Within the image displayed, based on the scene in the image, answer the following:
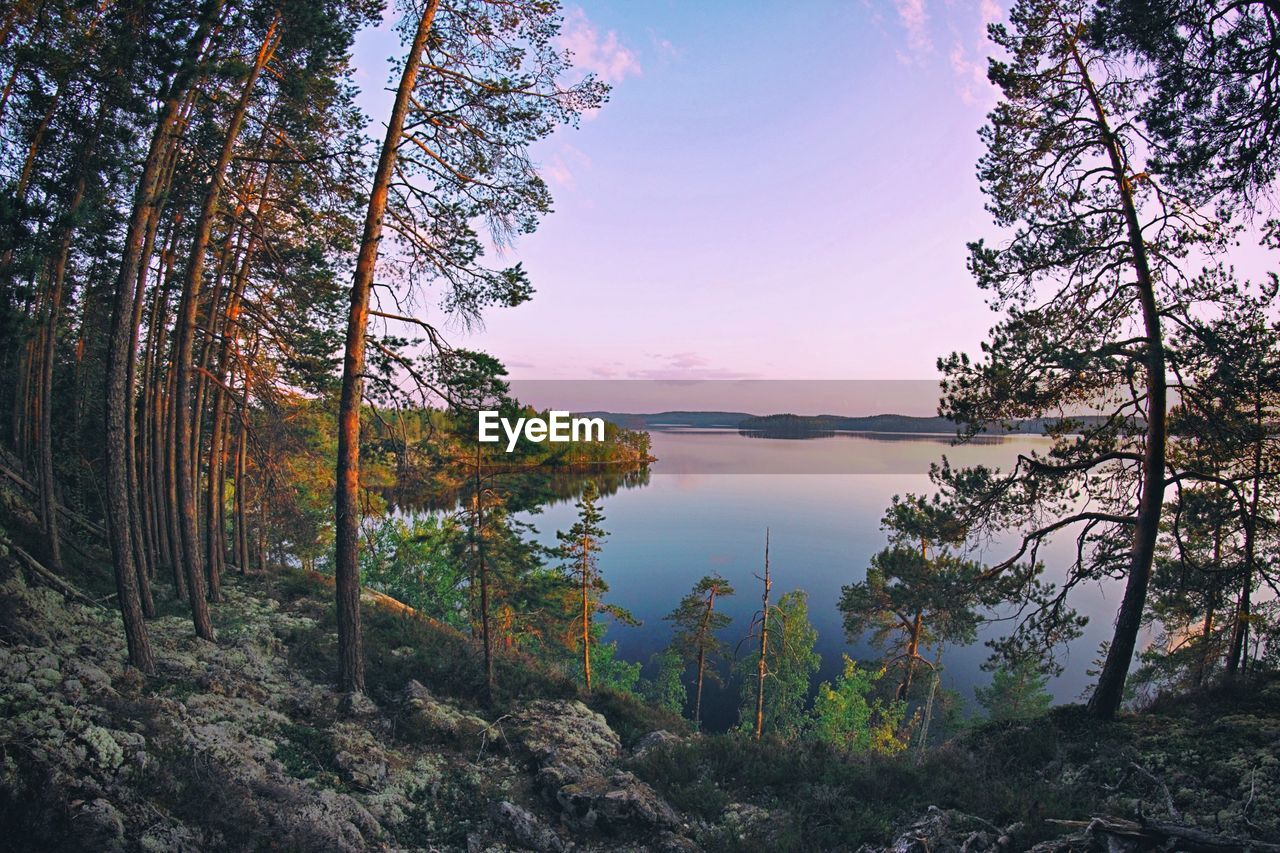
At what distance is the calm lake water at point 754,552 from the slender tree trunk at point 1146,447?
22.7 inches

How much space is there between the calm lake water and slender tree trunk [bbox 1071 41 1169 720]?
0.58 m

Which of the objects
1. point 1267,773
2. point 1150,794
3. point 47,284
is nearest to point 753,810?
point 1150,794

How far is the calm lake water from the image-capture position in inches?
1483

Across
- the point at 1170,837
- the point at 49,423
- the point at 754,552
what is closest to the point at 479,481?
the point at 49,423

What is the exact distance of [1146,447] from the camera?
26.1 ft

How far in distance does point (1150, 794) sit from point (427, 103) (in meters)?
12.7

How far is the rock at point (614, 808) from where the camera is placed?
6660 mm

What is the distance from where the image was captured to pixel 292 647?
1037 cm

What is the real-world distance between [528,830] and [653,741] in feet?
12.6

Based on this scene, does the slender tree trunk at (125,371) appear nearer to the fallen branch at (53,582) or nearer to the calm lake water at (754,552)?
the fallen branch at (53,582)

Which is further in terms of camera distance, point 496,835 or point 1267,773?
point 496,835

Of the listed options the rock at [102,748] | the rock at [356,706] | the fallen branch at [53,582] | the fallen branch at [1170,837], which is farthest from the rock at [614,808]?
the fallen branch at [53,582]

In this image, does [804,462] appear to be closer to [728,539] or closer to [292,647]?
[728,539]

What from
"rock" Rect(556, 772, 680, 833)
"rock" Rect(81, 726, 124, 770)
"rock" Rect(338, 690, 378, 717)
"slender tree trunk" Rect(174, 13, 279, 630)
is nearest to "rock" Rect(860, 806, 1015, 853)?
"rock" Rect(556, 772, 680, 833)
